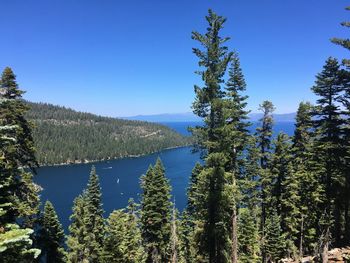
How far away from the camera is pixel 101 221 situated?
40500mm

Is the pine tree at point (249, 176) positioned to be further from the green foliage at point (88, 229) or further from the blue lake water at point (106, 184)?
the blue lake water at point (106, 184)

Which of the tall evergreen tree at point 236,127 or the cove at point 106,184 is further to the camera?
the cove at point 106,184

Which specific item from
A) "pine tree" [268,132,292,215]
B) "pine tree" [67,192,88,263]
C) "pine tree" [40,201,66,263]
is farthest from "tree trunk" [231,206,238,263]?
"pine tree" [67,192,88,263]

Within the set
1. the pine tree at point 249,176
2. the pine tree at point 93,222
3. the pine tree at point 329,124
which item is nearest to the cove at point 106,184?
the pine tree at point 93,222

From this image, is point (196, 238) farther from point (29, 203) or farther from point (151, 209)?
point (151, 209)

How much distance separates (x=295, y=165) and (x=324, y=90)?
12038 mm

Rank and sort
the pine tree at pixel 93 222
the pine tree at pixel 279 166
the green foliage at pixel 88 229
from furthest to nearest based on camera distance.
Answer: the pine tree at pixel 93 222, the green foliage at pixel 88 229, the pine tree at pixel 279 166

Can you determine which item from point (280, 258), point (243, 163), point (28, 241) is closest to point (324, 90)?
point (243, 163)

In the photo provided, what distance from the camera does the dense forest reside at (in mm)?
17688

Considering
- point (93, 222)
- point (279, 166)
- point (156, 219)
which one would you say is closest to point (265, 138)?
point (279, 166)

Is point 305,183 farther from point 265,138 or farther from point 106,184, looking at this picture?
point 106,184

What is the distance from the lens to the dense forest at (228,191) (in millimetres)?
17688

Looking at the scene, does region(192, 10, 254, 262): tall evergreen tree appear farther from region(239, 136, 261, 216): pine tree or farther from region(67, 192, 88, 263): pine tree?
region(67, 192, 88, 263): pine tree

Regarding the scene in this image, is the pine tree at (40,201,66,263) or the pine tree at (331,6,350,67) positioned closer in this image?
the pine tree at (331,6,350,67)
